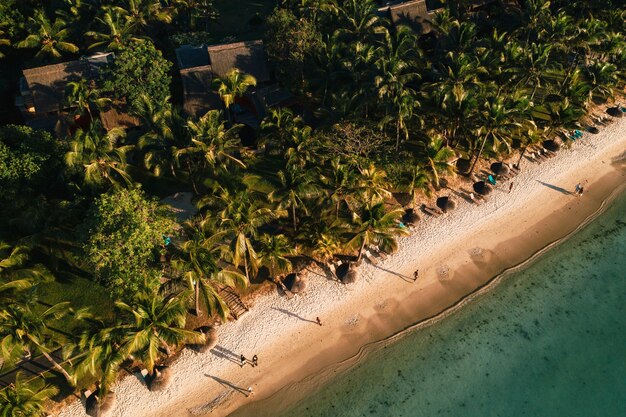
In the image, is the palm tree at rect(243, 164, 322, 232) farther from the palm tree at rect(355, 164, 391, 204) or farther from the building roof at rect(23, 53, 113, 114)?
the building roof at rect(23, 53, 113, 114)

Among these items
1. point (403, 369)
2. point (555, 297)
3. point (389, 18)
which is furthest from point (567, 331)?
point (389, 18)

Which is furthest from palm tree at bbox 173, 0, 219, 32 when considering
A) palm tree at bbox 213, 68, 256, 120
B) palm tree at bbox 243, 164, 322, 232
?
palm tree at bbox 243, 164, 322, 232

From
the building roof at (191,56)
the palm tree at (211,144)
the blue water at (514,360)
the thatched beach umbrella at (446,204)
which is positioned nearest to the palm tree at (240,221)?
the palm tree at (211,144)

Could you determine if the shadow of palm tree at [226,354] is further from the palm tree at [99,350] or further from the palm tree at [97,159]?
the palm tree at [97,159]

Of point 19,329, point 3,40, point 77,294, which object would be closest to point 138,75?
point 77,294

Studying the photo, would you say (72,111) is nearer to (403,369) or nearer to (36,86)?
(36,86)
